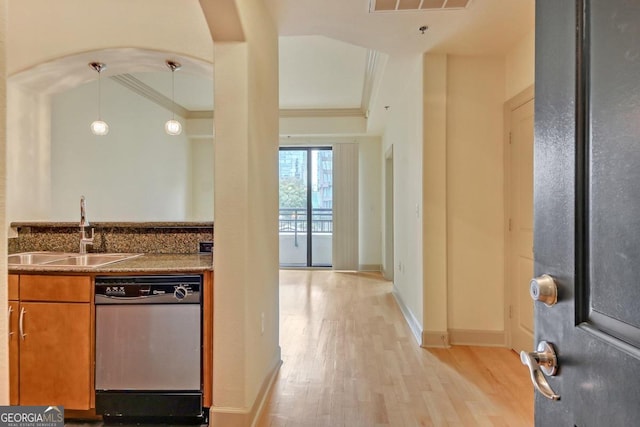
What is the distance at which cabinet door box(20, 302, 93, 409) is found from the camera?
1.90 m

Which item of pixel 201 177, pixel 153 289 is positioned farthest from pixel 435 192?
pixel 201 177

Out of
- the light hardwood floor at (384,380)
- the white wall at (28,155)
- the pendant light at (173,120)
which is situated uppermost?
the pendant light at (173,120)

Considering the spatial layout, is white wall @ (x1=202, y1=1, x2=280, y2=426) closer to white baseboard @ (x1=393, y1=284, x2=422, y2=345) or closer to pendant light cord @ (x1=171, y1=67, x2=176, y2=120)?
white baseboard @ (x1=393, y1=284, x2=422, y2=345)

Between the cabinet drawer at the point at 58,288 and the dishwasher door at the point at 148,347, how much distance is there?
0.44ft

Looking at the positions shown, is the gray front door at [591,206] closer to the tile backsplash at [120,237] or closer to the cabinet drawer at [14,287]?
the tile backsplash at [120,237]

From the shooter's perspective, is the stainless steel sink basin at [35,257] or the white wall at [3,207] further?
the stainless steel sink basin at [35,257]

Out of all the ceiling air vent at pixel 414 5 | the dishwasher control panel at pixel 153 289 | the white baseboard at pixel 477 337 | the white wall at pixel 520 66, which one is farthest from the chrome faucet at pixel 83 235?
the white wall at pixel 520 66

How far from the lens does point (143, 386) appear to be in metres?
1.91

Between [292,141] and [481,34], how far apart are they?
431 cm

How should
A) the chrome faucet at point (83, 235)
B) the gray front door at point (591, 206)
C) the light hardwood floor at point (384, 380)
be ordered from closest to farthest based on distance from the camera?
the gray front door at point (591, 206), the light hardwood floor at point (384, 380), the chrome faucet at point (83, 235)

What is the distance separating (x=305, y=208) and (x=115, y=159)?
11.3ft

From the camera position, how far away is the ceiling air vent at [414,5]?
2281mm

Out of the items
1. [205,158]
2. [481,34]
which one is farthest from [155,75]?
[481,34]

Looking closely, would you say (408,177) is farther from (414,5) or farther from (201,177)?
(201,177)
